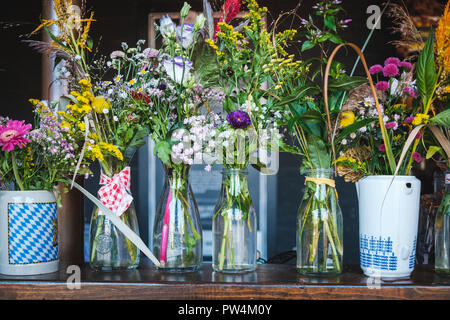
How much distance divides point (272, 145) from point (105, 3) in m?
2.17

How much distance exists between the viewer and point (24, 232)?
934 millimetres

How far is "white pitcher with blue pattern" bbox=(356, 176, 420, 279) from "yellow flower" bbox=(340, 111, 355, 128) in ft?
0.39

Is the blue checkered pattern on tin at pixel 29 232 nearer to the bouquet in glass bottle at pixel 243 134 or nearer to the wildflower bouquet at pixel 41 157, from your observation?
the wildflower bouquet at pixel 41 157

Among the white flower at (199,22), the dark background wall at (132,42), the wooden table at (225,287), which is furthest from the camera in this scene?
the dark background wall at (132,42)

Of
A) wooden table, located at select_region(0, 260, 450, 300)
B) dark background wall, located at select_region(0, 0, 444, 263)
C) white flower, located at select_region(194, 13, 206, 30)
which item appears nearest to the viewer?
wooden table, located at select_region(0, 260, 450, 300)

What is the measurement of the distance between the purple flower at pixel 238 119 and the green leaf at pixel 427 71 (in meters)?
Result: 0.33

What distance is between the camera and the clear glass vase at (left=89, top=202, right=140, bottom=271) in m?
0.99

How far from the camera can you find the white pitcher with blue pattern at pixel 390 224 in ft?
2.88

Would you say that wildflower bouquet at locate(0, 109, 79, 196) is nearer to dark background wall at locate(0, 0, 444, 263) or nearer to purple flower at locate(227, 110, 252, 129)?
purple flower at locate(227, 110, 252, 129)

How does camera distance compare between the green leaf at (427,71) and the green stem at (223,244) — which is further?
the green stem at (223,244)

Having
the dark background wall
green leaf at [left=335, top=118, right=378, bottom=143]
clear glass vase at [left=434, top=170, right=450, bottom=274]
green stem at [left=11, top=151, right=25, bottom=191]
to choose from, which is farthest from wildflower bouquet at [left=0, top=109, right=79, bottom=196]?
the dark background wall

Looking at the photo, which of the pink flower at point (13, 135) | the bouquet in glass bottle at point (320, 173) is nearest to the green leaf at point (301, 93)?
the bouquet in glass bottle at point (320, 173)
